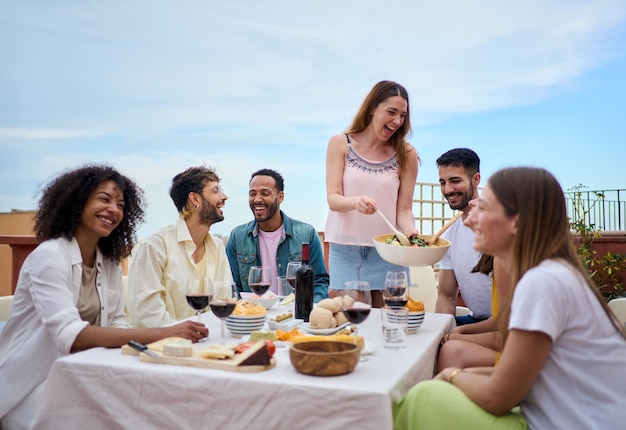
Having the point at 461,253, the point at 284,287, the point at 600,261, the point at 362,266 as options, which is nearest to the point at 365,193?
the point at 362,266

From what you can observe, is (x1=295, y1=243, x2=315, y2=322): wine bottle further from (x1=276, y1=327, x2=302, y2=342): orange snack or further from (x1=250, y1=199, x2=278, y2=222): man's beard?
(x1=250, y1=199, x2=278, y2=222): man's beard

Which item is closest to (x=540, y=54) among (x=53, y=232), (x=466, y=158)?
(x=466, y=158)

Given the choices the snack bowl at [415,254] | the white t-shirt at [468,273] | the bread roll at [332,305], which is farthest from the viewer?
the white t-shirt at [468,273]

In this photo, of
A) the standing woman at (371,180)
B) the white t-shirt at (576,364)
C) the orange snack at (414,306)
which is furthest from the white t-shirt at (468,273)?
the white t-shirt at (576,364)

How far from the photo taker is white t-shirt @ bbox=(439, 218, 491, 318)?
275 centimetres

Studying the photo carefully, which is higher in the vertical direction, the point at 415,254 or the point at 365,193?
the point at 365,193

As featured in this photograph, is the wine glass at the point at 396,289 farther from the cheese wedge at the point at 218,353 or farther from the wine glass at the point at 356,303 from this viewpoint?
the cheese wedge at the point at 218,353

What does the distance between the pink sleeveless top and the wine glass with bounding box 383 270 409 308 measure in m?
0.99

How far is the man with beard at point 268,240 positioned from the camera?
11.2 ft

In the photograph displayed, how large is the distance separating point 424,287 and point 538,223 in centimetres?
213

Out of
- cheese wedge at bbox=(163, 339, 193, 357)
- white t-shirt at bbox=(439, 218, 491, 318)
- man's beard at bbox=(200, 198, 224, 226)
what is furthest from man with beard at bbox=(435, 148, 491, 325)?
cheese wedge at bbox=(163, 339, 193, 357)

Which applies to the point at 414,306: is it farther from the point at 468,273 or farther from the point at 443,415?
the point at 468,273

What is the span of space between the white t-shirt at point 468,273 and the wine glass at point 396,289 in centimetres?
101

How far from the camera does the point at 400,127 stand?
2.97 metres
